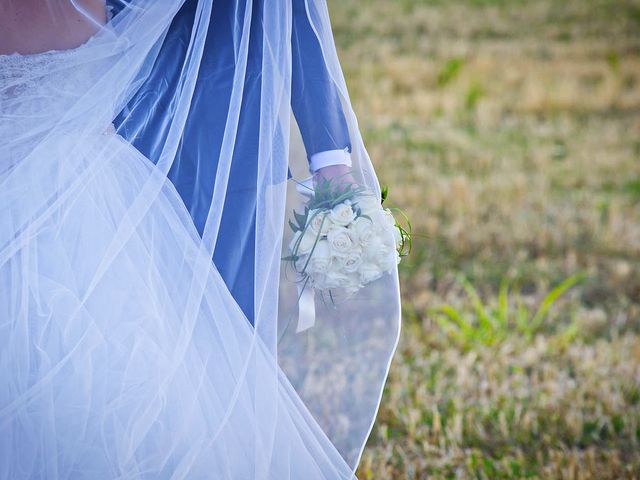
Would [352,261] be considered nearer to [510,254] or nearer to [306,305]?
[306,305]

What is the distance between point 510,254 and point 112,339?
4585 millimetres

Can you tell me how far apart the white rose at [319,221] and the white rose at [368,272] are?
0.15 m

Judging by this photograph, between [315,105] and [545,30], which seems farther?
[545,30]

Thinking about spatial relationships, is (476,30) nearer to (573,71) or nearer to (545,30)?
(545,30)

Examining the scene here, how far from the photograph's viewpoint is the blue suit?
8.09 ft

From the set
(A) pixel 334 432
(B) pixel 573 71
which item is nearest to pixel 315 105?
(A) pixel 334 432

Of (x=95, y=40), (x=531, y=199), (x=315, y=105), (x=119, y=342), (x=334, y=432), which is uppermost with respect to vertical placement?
(x=95, y=40)

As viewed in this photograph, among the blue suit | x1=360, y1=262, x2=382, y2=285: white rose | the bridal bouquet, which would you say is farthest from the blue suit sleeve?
x1=360, y1=262, x2=382, y2=285: white rose

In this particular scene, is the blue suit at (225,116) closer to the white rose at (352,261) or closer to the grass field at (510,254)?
the white rose at (352,261)

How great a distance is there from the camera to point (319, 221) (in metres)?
2.44

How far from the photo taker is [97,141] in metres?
2.40

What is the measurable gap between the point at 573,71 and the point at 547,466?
10.3m

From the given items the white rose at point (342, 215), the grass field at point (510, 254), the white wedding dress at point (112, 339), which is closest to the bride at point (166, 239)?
the white wedding dress at point (112, 339)

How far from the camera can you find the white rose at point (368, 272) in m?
2.45
